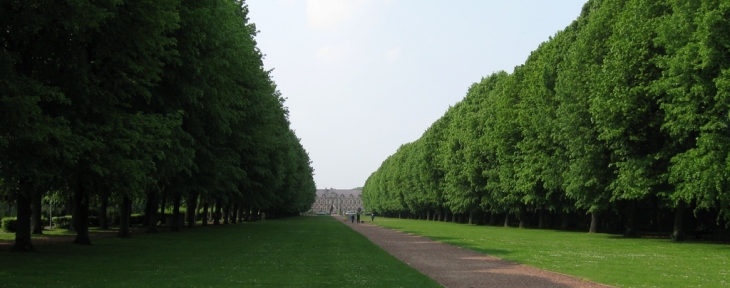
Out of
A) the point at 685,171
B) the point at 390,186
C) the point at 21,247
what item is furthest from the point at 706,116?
the point at 390,186

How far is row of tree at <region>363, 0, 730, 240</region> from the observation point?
107 ft

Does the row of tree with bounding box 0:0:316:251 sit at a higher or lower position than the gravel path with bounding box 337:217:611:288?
higher

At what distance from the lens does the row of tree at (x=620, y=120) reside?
107 ft

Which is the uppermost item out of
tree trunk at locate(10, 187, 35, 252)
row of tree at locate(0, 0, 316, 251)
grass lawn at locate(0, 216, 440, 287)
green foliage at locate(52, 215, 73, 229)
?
row of tree at locate(0, 0, 316, 251)

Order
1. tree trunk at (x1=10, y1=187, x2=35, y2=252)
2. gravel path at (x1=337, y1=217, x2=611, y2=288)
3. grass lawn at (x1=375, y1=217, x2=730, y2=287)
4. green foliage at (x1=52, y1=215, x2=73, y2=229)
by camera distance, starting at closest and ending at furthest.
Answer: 1. gravel path at (x1=337, y1=217, x2=611, y2=288)
2. grass lawn at (x1=375, y1=217, x2=730, y2=287)
3. tree trunk at (x1=10, y1=187, x2=35, y2=252)
4. green foliage at (x1=52, y1=215, x2=73, y2=229)

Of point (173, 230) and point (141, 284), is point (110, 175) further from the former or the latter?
point (173, 230)

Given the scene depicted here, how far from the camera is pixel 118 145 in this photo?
2098cm

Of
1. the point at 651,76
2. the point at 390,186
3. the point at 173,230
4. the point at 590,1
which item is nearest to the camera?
the point at 651,76

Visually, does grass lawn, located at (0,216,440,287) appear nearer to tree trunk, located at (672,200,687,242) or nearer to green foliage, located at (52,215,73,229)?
tree trunk, located at (672,200,687,242)

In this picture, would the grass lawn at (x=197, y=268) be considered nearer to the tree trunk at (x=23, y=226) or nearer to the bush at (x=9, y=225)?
the tree trunk at (x=23, y=226)

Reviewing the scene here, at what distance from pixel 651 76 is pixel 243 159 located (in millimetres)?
28125

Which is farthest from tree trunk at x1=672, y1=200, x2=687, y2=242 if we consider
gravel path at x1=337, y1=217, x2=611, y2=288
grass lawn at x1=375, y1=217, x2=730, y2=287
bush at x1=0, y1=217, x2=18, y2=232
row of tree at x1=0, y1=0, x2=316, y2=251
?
bush at x1=0, y1=217, x2=18, y2=232

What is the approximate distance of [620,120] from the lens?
129 ft

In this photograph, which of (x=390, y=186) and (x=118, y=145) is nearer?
(x=118, y=145)
